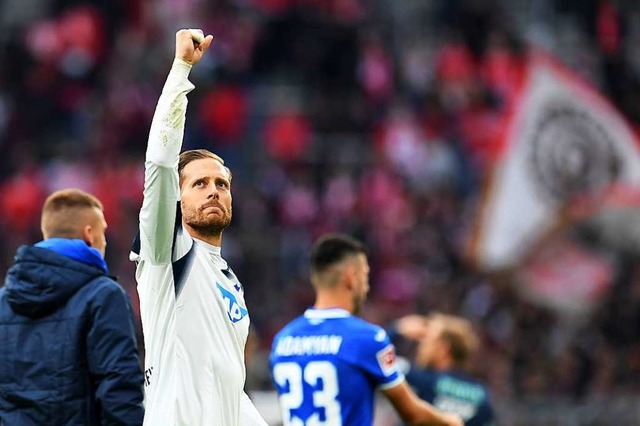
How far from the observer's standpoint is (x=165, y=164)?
4887 mm

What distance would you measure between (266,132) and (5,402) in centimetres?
1080

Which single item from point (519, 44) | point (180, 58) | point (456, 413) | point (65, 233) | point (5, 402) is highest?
point (519, 44)

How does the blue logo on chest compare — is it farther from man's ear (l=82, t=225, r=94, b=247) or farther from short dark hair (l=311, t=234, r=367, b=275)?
short dark hair (l=311, t=234, r=367, b=275)

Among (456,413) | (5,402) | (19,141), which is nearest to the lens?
(5,402)

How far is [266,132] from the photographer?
1656cm

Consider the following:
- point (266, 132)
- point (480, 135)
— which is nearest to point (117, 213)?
point (266, 132)

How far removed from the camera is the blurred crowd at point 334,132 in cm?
1448

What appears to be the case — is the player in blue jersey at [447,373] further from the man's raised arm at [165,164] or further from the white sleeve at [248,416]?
the man's raised arm at [165,164]

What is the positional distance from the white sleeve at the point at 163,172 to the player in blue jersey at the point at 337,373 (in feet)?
7.10

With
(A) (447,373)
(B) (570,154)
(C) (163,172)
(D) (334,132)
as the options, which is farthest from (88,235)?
(D) (334,132)

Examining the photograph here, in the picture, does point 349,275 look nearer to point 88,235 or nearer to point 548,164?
point 88,235

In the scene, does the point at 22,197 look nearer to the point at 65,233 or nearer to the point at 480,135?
the point at 480,135

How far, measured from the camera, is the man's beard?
525 cm

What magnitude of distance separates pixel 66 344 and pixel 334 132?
10915 mm
